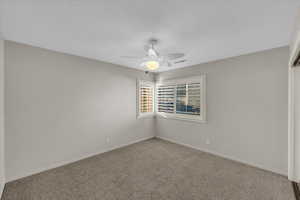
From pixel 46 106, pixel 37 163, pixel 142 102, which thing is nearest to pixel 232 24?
pixel 142 102

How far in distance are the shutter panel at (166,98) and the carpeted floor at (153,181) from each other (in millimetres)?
1679

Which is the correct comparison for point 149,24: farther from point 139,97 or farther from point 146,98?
point 146,98

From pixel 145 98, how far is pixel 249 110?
9.16 ft

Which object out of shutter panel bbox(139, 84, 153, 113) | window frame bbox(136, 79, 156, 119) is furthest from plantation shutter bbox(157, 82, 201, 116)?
shutter panel bbox(139, 84, 153, 113)

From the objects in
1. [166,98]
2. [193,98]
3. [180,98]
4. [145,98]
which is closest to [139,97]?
[145,98]

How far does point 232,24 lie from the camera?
166 cm

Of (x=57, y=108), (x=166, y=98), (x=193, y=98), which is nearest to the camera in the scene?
(x=57, y=108)

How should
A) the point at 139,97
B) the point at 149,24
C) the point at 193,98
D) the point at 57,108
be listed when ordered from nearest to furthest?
the point at 149,24
the point at 57,108
the point at 193,98
the point at 139,97

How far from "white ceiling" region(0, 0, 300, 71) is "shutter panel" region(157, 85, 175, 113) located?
5.88 feet

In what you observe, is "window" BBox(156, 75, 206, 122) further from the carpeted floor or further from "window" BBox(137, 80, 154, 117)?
the carpeted floor

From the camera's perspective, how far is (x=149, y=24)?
1.65m

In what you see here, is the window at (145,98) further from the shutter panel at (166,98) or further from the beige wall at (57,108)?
the beige wall at (57,108)

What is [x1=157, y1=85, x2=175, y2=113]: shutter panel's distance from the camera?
408 centimetres

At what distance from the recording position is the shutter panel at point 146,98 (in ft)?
13.6
